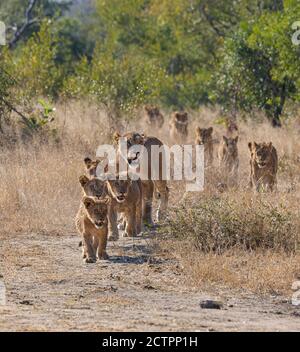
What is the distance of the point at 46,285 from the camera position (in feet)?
36.7

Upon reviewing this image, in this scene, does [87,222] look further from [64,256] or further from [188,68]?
[188,68]

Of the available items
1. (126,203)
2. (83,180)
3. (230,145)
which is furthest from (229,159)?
(83,180)

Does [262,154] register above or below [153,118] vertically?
below

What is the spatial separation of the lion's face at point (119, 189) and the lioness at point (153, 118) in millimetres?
11199

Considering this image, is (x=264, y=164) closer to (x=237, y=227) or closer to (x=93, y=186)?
(x=237, y=227)

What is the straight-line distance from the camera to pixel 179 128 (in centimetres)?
2317

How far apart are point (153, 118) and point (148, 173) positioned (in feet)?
34.3

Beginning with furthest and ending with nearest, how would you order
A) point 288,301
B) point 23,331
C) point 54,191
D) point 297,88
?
point 297,88 → point 54,191 → point 288,301 → point 23,331

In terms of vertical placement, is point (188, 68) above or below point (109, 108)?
above

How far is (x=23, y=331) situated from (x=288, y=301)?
3.01 metres

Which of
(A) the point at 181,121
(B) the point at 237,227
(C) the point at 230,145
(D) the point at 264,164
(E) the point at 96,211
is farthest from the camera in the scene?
(A) the point at 181,121

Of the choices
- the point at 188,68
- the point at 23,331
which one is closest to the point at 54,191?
the point at 23,331
